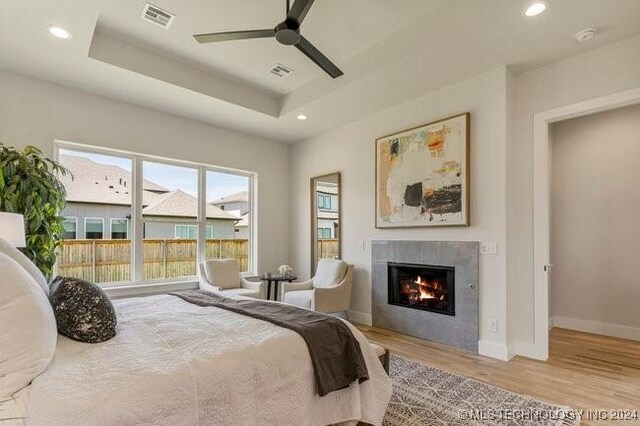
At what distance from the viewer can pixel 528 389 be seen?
2576mm

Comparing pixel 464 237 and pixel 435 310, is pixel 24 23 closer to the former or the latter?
pixel 464 237

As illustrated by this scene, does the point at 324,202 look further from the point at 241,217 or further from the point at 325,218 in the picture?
the point at 241,217

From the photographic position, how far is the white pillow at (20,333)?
117 centimetres

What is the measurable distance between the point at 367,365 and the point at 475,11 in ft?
8.52

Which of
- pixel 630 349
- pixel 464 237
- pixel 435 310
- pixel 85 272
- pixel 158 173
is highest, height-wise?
pixel 158 173

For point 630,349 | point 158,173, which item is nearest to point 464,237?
point 630,349

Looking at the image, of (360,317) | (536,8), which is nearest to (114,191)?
(360,317)

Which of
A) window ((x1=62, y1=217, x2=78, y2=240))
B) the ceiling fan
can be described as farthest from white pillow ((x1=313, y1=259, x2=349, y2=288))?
window ((x1=62, y1=217, x2=78, y2=240))

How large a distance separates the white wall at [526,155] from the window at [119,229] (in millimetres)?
4313

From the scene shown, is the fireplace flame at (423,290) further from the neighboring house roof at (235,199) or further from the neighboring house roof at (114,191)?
the neighboring house roof at (114,191)

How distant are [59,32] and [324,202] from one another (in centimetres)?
351

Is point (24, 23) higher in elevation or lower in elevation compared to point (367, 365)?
higher

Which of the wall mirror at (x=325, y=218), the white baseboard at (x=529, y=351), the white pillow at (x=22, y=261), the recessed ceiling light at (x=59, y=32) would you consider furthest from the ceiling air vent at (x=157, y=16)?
the white baseboard at (x=529, y=351)

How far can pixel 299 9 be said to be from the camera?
2146 millimetres
